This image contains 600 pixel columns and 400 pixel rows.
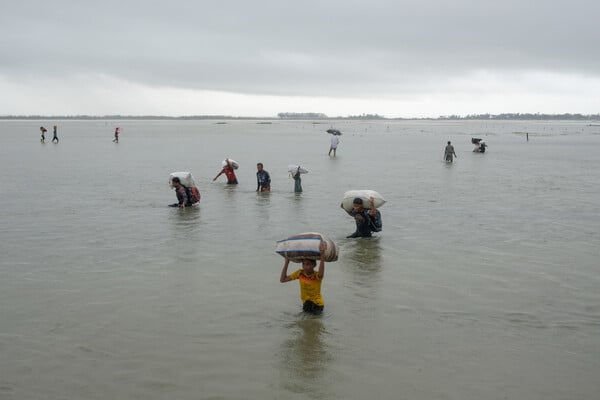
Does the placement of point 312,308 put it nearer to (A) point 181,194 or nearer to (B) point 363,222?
(B) point 363,222

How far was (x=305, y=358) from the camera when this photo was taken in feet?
21.2

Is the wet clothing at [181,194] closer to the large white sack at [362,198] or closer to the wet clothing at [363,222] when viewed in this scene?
the large white sack at [362,198]

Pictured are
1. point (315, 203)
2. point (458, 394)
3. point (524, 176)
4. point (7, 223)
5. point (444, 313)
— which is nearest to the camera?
point (458, 394)

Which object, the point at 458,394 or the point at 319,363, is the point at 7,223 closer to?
the point at 319,363

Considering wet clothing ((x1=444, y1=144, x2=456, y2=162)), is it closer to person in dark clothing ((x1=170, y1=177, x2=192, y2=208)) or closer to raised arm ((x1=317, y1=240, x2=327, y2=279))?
person in dark clothing ((x1=170, y1=177, x2=192, y2=208))

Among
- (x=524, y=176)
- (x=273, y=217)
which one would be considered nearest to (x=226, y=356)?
(x=273, y=217)

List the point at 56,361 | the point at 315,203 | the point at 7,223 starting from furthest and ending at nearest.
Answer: the point at 315,203 < the point at 7,223 < the point at 56,361

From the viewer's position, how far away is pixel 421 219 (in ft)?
47.7

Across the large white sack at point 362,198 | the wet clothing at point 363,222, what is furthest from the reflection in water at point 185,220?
the wet clothing at point 363,222

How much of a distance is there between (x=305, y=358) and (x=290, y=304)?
179 centimetres

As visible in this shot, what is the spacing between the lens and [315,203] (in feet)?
56.3

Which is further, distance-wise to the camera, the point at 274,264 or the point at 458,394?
the point at 274,264

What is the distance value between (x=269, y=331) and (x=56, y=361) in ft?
8.27

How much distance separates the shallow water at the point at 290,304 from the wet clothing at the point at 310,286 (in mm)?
298
